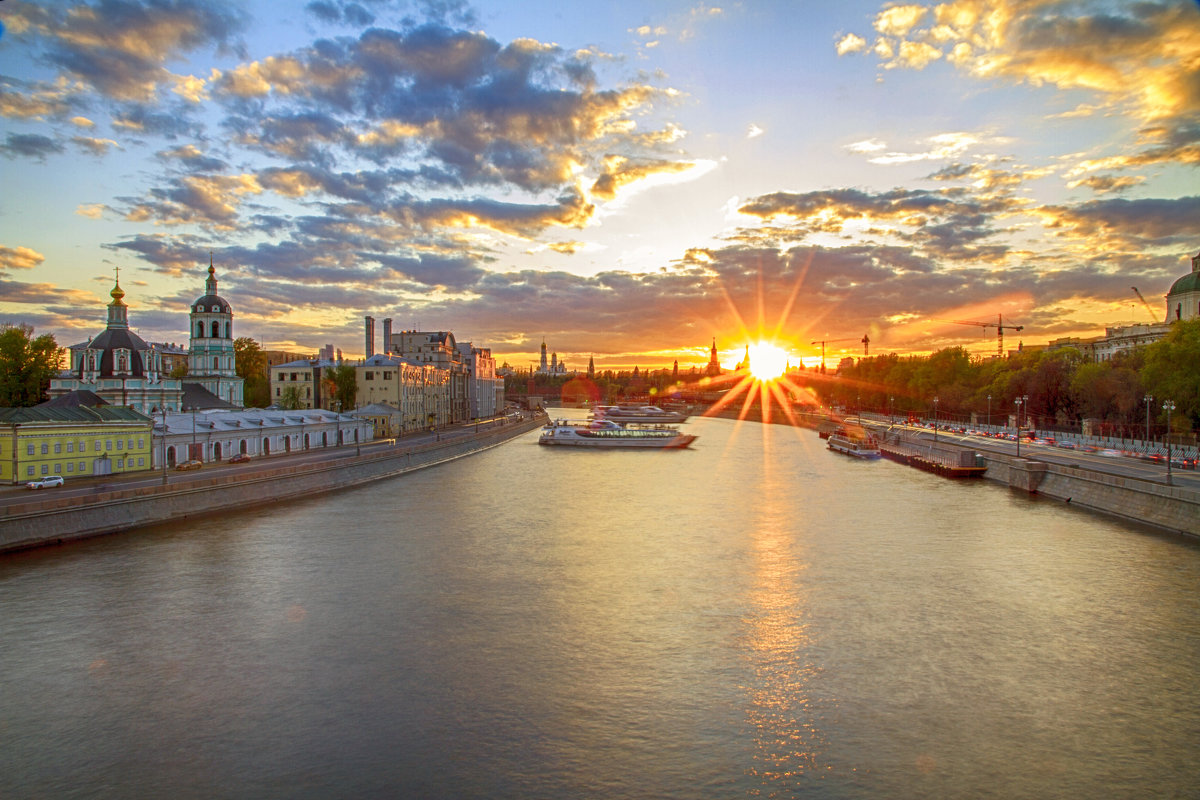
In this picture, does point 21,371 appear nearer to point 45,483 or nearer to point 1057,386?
point 45,483

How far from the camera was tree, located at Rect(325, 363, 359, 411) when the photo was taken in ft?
204

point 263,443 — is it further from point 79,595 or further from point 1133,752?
point 1133,752

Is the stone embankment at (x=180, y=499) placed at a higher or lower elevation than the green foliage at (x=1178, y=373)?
lower

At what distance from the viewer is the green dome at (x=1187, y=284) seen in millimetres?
68938

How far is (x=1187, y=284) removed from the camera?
70.0 m

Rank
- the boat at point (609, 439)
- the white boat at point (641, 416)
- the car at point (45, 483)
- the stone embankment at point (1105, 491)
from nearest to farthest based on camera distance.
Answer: the stone embankment at point (1105, 491) → the car at point (45, 483) → the boat at point (609, 439) → the white boat at point (641, 416)

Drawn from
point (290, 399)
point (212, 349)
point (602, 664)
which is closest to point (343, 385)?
point (290, 399)

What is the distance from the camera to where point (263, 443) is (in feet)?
143

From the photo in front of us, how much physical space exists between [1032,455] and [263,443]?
44803mm

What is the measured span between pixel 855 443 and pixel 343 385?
43.1 metres

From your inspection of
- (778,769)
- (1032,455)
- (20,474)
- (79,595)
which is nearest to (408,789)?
(778,769)

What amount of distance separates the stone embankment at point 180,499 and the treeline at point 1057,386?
45.2 metres

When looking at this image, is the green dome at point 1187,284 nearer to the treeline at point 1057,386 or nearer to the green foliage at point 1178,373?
the treeline at point 1057,386

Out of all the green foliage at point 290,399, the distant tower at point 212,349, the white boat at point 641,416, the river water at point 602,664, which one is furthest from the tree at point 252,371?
the white boat at point 641,416
